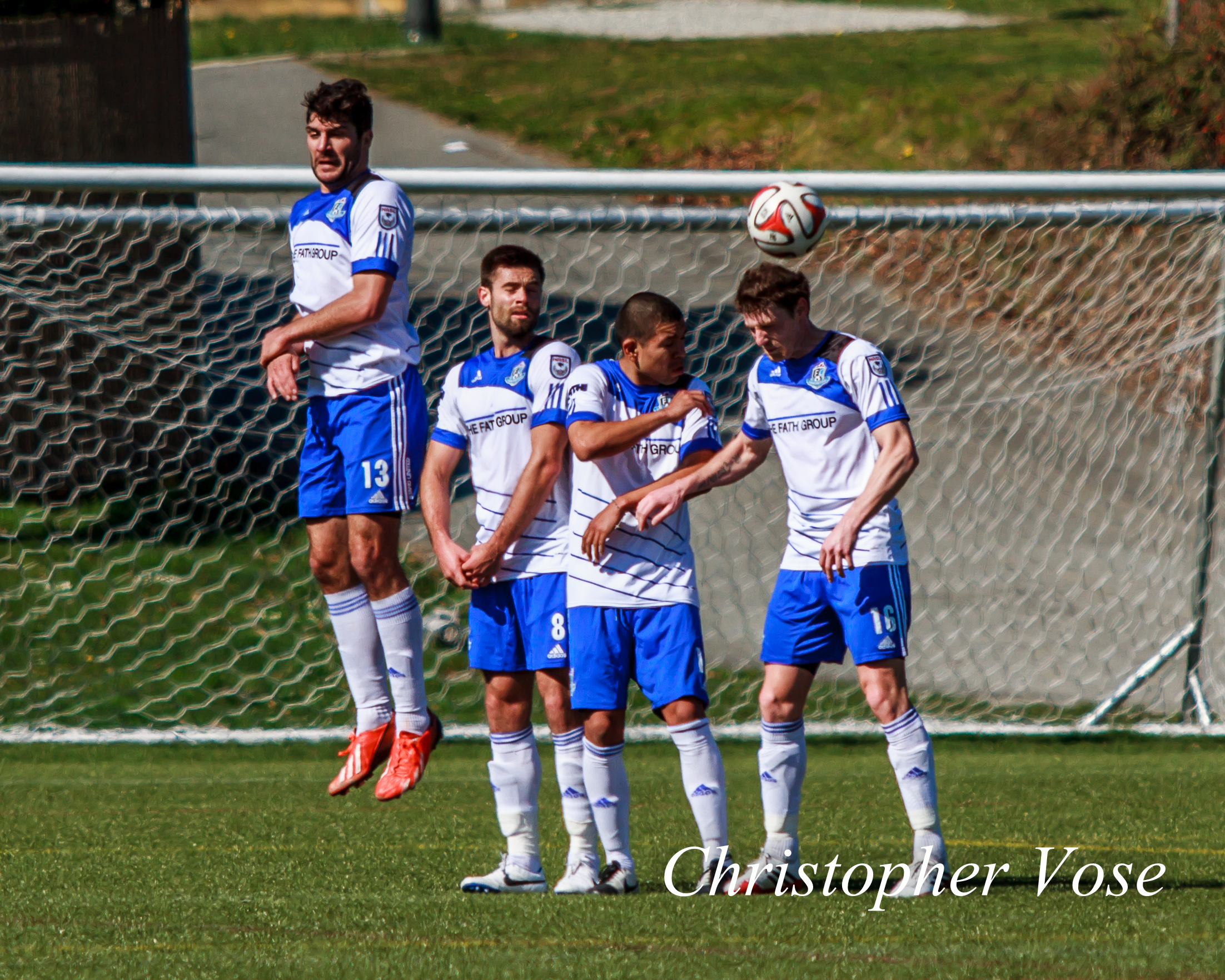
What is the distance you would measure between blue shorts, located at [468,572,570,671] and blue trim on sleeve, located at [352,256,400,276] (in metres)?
1.13

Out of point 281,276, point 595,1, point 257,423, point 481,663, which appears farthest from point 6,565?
point 595,1

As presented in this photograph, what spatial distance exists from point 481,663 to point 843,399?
1.50 metres

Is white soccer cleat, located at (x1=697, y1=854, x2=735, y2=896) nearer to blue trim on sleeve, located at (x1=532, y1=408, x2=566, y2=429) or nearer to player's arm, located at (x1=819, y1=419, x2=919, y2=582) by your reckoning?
player's arm, located at (x1=819, y1=419, x2=919, y2=582)

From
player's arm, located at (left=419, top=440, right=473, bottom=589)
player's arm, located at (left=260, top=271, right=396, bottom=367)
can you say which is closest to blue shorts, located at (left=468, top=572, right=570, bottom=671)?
player's arm, located at (left=419, top=440, right=473, bottom=589)

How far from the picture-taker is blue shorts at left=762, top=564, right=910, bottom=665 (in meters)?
4.94

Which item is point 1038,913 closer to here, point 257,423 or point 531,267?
point 531,267

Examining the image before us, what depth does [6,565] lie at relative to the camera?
925 centimetres

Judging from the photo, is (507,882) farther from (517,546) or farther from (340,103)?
(340,103)

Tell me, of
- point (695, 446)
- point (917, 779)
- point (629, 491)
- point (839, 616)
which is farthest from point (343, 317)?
point (917, 779)

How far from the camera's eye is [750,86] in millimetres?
22250

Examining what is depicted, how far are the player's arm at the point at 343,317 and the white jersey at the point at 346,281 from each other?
0.08 meters

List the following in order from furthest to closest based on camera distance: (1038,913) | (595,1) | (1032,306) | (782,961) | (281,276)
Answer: (595,1) → (281,276) → (1032,306) → (1038,913) → (782,961)

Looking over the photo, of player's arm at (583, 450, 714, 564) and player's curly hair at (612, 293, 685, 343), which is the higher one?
player's curly hair at (612, 293, 685, 343)

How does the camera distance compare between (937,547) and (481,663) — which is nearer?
(481,663)
